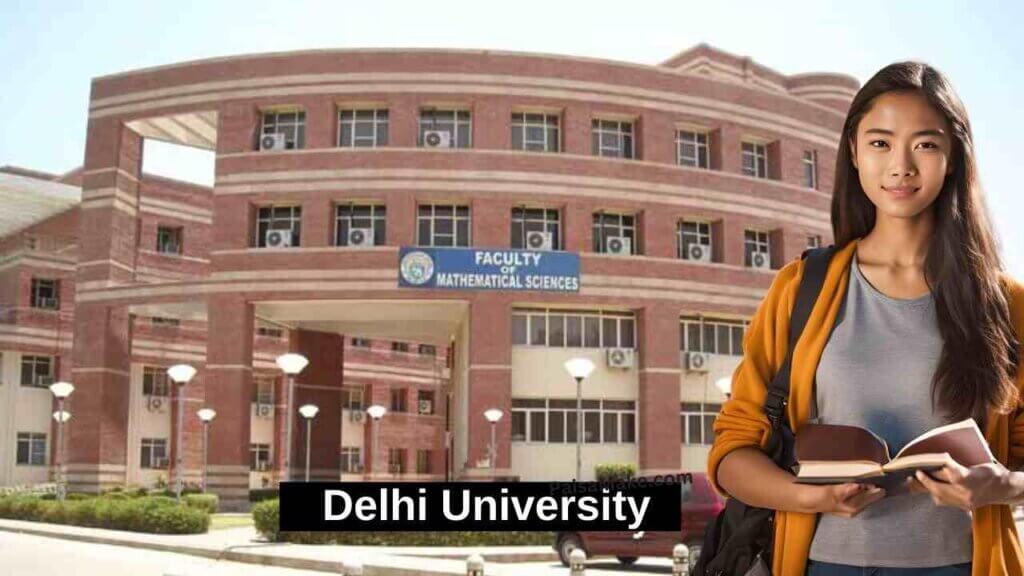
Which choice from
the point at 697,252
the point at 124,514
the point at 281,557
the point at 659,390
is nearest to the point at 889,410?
the point at 281,557

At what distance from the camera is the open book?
1.72m

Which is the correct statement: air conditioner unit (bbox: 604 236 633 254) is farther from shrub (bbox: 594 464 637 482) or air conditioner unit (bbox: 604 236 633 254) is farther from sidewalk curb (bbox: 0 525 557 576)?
sidewalk curb (bbox: 0 525 557 576)

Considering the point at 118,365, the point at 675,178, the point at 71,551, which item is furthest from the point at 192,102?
the point at 71,551

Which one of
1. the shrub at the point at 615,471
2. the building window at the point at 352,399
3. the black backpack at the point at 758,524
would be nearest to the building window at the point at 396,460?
the building window at the point at 352,399

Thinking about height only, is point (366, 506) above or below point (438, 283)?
below

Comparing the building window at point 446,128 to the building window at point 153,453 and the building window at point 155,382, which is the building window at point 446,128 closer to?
the building window at point 155,382

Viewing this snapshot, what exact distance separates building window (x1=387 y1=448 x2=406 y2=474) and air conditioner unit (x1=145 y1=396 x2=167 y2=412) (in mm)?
11577

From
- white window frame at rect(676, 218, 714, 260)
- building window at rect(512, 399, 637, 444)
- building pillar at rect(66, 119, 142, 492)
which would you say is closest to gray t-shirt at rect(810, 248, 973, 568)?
building window at rect(512, 399, 637, 444)

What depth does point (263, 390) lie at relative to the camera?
168 feet

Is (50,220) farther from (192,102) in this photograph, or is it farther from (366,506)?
(366,506)

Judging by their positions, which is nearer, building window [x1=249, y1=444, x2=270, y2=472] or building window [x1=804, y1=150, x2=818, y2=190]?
building window [x1=804, y1=150, x2=818, y2=190]

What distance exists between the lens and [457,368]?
37000mm

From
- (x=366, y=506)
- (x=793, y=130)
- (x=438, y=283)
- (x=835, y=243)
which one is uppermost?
(x=793, y=130)

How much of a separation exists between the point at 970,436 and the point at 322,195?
32.1m
